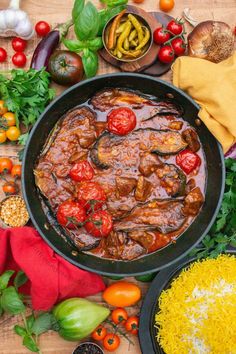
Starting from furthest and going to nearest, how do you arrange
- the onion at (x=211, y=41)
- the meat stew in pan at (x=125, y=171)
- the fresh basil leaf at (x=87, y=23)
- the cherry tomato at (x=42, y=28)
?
the cherry tomato at (x=42, y=28)
the onion at (x=211, y=41)
the meat stew in pan at (x=125, y=171)
the fresh basil leaf at (x=87, y=23)

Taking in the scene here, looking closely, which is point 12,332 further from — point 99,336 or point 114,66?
point 114,66

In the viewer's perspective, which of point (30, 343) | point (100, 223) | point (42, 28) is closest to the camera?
point (100, 223)

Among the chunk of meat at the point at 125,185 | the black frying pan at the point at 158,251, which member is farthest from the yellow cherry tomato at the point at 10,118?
the chunk of meat at the point at 125,185

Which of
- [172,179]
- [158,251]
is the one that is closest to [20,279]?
[158,251]

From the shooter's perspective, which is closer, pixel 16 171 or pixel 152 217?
pixel 152 217

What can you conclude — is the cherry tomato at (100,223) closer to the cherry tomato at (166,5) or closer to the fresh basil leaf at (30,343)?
the fresh basil leaf at (30,343)

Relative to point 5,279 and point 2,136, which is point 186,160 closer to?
point 2,136

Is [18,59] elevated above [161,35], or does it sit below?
below
